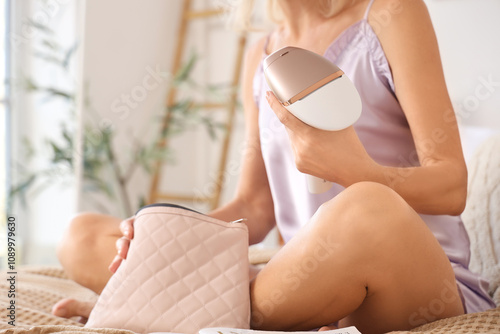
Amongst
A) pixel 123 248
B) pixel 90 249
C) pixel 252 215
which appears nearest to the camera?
pixel 123 248

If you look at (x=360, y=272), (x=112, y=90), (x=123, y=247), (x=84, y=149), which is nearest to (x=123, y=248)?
(x=123, y=247)

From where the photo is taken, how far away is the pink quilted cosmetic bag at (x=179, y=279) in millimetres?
725

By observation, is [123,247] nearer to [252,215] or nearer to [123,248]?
[123,248]

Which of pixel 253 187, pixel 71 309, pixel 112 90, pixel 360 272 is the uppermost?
pixel 360 272

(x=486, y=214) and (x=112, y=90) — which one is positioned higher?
(x=486, y=214)

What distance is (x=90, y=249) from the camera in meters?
1.02

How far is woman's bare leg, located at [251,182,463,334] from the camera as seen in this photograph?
69 cm

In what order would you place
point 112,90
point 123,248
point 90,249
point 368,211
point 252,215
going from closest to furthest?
point 368,211 → point 123,248 → point 90,249 → point 252,215 → point 112,90

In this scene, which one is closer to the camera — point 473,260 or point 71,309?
point 71,309

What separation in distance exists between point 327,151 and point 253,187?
454 millimetres

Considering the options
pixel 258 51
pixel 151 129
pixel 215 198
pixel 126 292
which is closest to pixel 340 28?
pixel 258 51

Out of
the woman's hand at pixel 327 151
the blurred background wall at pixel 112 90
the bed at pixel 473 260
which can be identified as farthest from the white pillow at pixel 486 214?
the blurred background wall at pixel 112 90

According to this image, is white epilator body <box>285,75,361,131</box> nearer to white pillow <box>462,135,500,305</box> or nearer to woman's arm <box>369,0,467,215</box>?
woman's arm <box>369,0,467,215</box>

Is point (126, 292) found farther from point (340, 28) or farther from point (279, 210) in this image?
point (340, 28)
